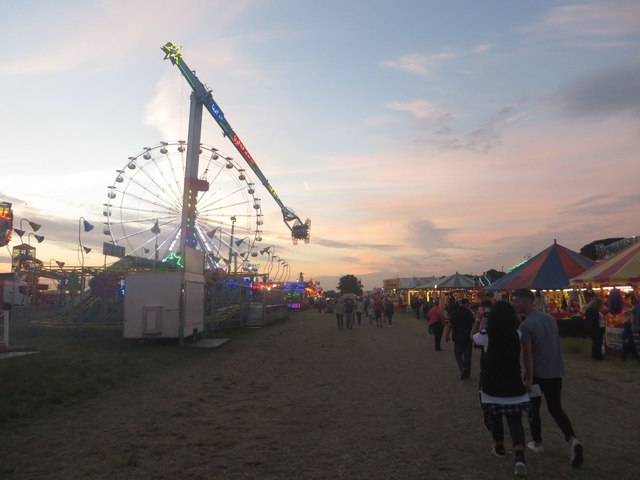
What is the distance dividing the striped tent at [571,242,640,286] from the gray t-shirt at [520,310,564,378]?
1103 centimetres

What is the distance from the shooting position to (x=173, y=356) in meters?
15.4

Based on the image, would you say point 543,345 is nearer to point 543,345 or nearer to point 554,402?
point 543,345

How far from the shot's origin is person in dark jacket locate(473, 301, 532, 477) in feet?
16.1

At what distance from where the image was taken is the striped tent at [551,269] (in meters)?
20.7

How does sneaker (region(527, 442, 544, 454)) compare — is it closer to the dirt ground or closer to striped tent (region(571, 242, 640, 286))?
the dirt ground

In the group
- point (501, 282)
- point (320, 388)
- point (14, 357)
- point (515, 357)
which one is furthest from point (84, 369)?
point (501, 282)

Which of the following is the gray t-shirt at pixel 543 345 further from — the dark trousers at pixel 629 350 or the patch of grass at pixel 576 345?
the patch of grass at pixel 576 345

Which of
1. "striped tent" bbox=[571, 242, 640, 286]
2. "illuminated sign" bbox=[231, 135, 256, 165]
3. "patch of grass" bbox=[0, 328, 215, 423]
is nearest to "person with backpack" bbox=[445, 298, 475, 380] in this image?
"striped tent" bbox=[571, 242, 640, 286]

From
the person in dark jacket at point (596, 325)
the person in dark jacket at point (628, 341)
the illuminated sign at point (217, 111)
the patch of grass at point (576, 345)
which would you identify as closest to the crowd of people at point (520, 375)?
the person in dark jacket at point (596, 325)

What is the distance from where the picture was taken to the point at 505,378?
4941 mm

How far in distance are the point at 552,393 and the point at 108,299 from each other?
77.0ft

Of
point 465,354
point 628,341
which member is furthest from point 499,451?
point 628,341

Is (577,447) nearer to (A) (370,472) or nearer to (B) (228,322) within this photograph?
(A) (370,472)

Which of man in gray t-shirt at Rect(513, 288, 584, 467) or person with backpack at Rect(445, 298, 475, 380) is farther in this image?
person with backpack at Rect(445, 298, 475, 380)
